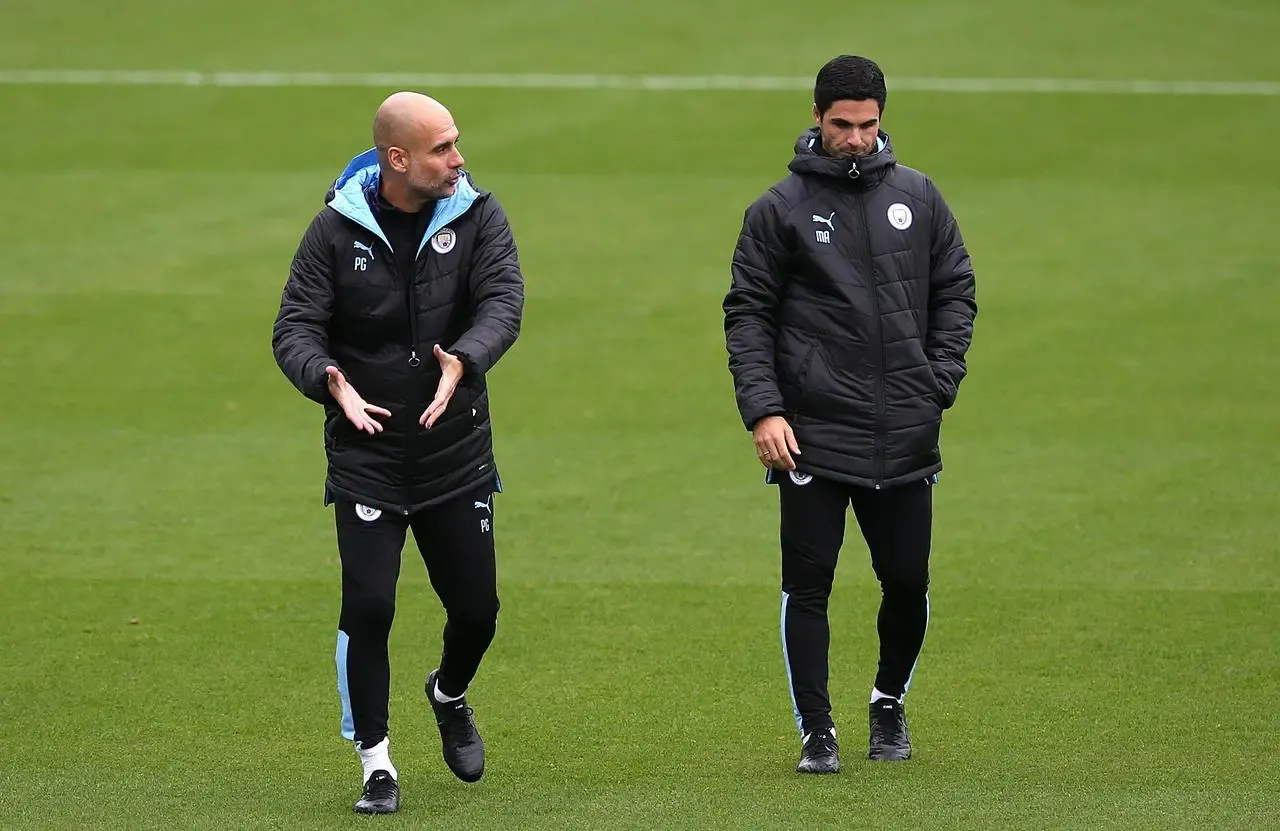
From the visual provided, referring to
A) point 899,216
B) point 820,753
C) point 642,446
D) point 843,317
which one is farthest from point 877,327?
point 642,446

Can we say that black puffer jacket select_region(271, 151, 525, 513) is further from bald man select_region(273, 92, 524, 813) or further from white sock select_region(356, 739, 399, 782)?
white sock select_region(356, 739, 399, 782)

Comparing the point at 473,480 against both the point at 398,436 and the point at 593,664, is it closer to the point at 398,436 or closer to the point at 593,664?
the point at 398,436

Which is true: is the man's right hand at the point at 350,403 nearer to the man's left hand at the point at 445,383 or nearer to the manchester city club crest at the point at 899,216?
the man's left hand at the point at 445,383

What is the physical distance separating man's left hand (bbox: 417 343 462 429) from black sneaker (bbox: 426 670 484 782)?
1068 millimetres

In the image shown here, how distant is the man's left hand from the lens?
17.9 feet

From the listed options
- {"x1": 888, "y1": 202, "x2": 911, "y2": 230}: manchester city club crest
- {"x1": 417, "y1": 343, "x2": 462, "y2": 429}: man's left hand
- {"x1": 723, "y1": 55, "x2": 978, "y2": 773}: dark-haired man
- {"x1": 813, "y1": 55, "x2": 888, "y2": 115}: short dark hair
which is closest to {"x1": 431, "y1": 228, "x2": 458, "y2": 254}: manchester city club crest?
{"x1": 417, "y1": 343, "x2": 462, "y2": 429}: man's left hand

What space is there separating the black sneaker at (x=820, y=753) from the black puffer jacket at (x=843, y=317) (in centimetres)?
81

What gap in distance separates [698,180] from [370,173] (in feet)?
33.7

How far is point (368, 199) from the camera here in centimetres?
566

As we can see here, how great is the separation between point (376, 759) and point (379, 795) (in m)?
0.11

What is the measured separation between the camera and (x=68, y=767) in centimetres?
620

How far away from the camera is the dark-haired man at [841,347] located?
5.90m

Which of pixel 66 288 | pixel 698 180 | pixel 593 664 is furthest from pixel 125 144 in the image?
pixel 593 664

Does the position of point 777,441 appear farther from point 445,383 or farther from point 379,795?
point 379,795
